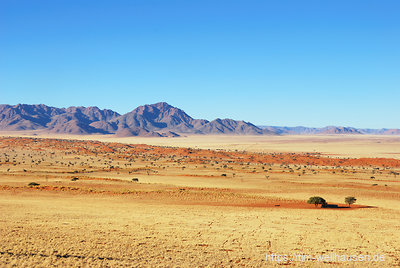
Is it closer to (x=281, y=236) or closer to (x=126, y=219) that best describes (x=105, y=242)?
(x=126, y=219)

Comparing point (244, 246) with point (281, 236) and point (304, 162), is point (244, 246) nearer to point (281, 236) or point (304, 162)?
point (281, 236)

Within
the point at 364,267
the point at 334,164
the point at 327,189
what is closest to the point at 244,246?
the point at 364,267

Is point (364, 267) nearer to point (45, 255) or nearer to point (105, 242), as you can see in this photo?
point (105, 242)

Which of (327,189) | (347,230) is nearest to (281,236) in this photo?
(347,230)

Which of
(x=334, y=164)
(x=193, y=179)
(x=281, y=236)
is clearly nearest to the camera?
(x=281, y=236)

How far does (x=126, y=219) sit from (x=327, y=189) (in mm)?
27152

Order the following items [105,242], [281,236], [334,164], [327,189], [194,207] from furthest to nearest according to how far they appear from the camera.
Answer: [334,164], [327,189], [194,207], [281,236], [105,242]

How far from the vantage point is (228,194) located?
3603cm

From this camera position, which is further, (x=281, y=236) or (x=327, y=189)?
(x=327, y=189)

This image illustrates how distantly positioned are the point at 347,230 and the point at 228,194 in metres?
15.7

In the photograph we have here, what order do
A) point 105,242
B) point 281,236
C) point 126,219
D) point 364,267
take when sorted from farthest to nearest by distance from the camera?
point 126,219
point 281,236
point 105,242
point 364,267

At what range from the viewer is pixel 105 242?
59.0 ft

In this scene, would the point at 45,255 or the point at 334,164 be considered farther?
the point at 334,164

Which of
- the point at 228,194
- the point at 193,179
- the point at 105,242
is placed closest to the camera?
the point at 105,242
